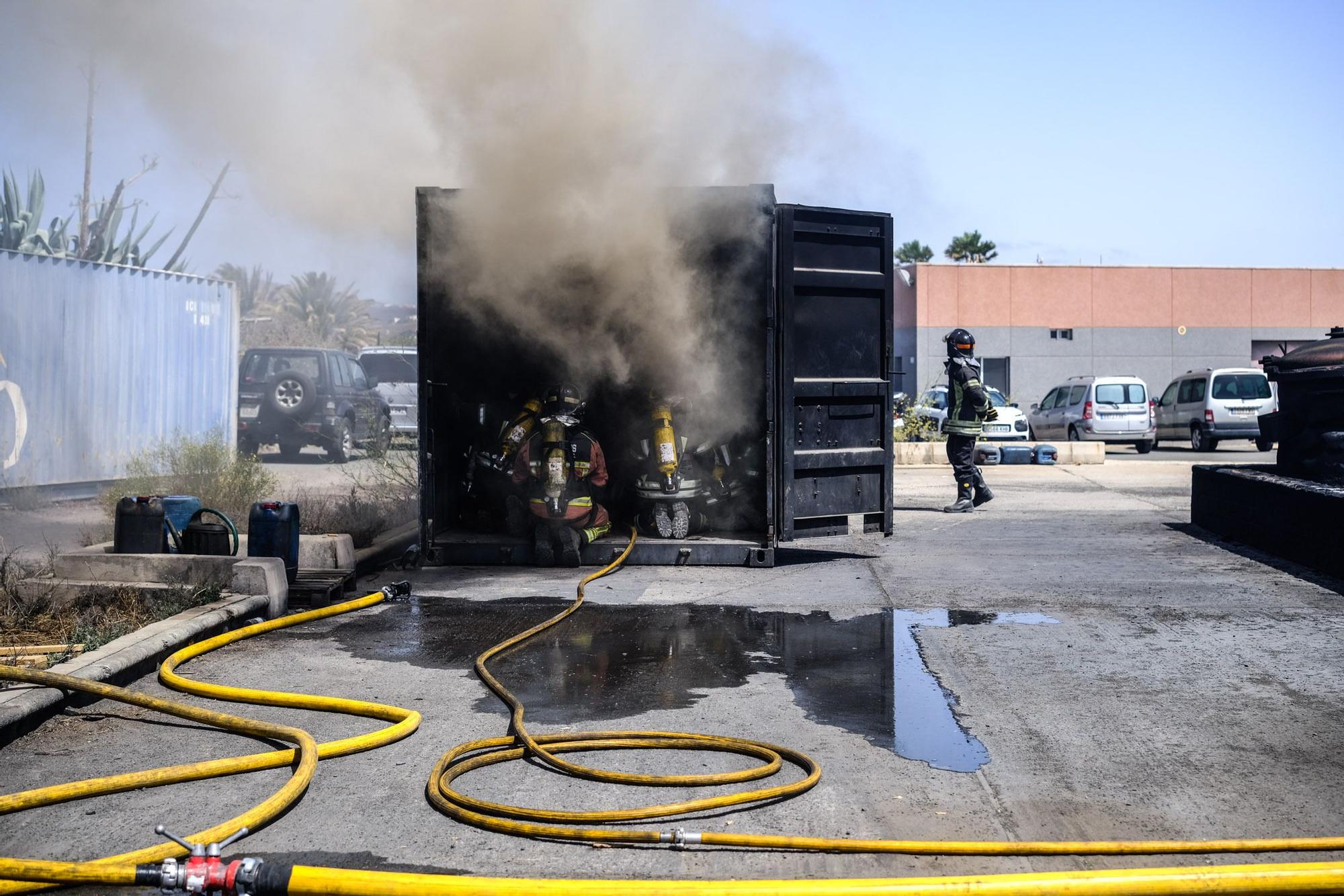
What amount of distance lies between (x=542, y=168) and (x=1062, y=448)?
45.9ft

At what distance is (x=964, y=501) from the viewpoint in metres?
13.0

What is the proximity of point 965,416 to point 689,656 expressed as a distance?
23.2 ft

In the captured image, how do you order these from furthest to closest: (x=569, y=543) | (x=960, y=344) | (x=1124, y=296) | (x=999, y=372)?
(x=999, y=372) < (x=1124, y=296) < (x=960, y=344) < (x=569, y=543)

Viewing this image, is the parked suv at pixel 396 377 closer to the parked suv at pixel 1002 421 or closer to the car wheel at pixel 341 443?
the car wheel at pixel 341 443

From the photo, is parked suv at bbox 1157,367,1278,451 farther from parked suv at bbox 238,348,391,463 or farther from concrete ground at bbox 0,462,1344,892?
concrete ground at bbox 0,462,1344,892

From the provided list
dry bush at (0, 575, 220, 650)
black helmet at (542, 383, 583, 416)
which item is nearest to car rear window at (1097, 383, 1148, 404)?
black helmet at (542, 383, 583, 416)

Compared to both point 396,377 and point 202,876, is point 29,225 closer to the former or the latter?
point 396,377

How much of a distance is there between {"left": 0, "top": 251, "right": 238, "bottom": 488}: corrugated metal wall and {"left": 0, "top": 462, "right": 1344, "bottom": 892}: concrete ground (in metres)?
7.37

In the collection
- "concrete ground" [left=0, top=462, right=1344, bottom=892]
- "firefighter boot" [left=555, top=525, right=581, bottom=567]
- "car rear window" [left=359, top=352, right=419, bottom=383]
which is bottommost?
"concrete ground" [left=0, top=462, right=1344, bottom=892]

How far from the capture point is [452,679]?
19.0 feet

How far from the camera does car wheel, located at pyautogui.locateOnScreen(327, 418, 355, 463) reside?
21.0 metres

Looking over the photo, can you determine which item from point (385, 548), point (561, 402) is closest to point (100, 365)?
point (385, 548)

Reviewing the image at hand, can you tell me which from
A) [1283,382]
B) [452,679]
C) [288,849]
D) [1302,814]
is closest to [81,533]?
[452,679]

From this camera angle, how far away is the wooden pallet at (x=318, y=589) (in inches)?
298
